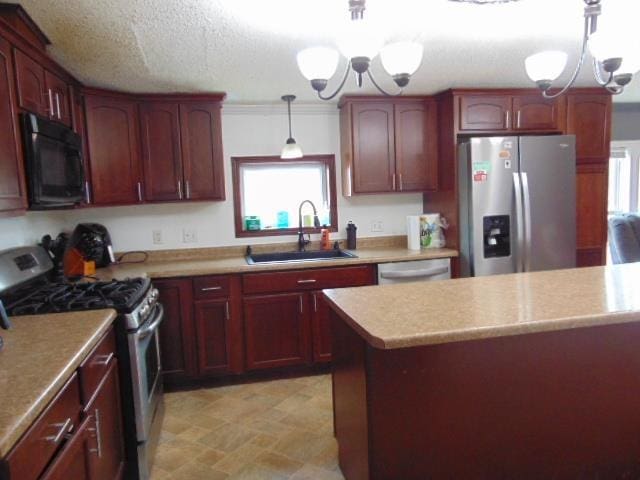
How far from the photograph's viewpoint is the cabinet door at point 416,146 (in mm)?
3520

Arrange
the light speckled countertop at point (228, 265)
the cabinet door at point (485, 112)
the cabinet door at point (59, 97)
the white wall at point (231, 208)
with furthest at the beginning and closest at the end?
the white wall at point (231, 208) → the cabinet door at point (485, 112) → the light speckled countertop at point (228, 265) → the cabinet door at point (59, 97)

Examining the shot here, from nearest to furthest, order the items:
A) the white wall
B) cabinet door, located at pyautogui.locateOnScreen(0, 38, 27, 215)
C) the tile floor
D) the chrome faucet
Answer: cabinet door, located at pyautogui.locateOnScreen(0, 38, 27, 215) → the tile floor → the white wall → the chrome faucet

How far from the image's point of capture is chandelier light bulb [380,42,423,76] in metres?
1.62

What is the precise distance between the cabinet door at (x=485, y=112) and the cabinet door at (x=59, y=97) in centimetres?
268

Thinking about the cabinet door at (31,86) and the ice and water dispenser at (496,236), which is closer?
the cabinet door at (31,86)

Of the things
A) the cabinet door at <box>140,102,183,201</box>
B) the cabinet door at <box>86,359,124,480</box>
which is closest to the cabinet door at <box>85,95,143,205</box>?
the cabinet door at <box>140,102,183,201</box>

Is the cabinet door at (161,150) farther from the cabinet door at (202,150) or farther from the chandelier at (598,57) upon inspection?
the chandelier at (598,57)

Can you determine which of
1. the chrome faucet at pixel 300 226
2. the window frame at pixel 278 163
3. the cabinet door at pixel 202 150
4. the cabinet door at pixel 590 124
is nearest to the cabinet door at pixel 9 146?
the cabinet door at pixel 202 150

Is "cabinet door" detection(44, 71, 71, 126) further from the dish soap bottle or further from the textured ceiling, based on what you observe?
the dish soap bottle

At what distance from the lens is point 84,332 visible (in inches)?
63.3

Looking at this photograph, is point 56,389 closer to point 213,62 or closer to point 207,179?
point 213,62

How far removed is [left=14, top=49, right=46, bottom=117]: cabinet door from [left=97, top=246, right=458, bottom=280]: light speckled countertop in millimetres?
1096

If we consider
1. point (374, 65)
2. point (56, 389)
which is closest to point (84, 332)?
point (56, 389)

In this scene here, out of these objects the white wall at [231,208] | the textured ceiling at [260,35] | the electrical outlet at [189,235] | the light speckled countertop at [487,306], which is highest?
the textured ceiling at [260,35]
